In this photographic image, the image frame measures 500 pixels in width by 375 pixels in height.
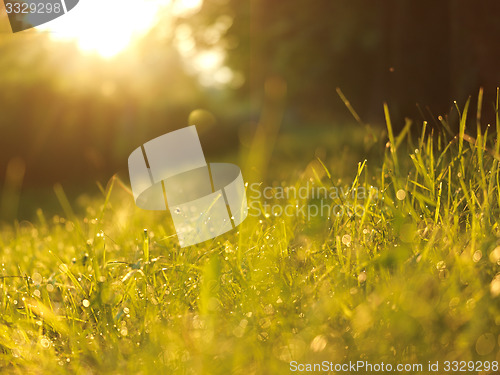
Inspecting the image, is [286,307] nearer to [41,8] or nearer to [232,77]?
[41,8]

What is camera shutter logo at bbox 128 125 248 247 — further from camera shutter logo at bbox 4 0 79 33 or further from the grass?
camera shutter logo at bbox 4 0 79 33

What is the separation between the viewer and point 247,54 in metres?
8.55

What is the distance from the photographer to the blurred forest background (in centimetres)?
541

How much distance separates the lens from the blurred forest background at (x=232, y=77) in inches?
213

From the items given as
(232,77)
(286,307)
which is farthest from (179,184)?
(232,77)

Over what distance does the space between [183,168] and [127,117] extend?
6927 mm

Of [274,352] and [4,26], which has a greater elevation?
[4,26]

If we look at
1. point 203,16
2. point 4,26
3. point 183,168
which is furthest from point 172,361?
point 4,26

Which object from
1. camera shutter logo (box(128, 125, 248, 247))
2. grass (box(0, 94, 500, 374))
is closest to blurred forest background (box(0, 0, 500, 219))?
camera shutter logo (box(128, 125, 248, 247))

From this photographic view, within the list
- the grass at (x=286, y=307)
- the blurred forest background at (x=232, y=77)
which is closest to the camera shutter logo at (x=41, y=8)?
the grass at (x=286, y=307)

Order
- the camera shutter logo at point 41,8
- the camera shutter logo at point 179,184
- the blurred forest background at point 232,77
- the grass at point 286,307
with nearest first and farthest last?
the grass at point 286,307
the camera shutter logo at point 179,184
the camera shutter logo at point 41,8
the blurred forest background at point 232,77

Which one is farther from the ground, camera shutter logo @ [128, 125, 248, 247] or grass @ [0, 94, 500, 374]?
grass @ [0, 94, 500, 374]

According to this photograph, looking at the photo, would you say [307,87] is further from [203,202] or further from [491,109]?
[203,202]

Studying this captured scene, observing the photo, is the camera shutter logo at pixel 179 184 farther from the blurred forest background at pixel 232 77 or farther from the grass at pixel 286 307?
the blurred forest background at pixel 232 77
